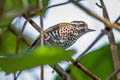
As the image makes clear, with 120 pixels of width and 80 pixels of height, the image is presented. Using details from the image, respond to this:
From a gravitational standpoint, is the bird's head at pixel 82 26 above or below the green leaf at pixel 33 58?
below

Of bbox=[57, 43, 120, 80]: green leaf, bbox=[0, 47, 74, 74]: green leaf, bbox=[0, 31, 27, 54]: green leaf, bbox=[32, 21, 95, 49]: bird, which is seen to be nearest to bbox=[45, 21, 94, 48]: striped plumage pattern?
bbox=[32, 21, 95, 49]: bird

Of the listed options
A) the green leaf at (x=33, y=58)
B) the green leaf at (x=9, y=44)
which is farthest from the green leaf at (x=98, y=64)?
the green leaf at (x=33, y=58)

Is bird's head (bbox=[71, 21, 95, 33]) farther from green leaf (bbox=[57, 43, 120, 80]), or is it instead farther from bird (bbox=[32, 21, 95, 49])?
green leaf (bbox=[57, 43, 120, 80])

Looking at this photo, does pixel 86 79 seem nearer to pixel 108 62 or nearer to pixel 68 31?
pixel 108 62

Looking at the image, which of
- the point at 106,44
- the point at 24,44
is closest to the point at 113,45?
the point at 106,44

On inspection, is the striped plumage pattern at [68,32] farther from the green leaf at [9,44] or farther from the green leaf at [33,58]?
the green leaf at [33,58]

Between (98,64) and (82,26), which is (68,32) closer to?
(82,26)
